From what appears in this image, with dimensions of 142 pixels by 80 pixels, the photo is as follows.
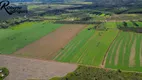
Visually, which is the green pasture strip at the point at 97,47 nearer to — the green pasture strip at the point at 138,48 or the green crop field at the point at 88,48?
the green crop field at the point at 88,48

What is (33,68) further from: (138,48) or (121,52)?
(138,48)

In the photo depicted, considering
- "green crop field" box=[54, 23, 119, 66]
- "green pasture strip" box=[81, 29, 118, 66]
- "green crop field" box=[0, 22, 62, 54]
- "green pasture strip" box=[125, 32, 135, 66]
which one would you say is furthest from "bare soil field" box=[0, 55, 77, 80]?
"green pasture strip" box=[125, 32, 135, 66]

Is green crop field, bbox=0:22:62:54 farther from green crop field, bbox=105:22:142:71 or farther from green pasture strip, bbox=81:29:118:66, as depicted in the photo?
green crop field, bbox=105:22:142:71

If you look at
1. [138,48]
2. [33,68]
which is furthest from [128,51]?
[33,68]

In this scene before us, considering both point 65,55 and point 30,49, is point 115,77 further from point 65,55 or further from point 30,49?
point 30,49

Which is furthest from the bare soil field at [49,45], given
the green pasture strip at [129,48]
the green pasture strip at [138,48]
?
the green pasture strip at [138,48]

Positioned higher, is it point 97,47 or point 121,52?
point 97,47
